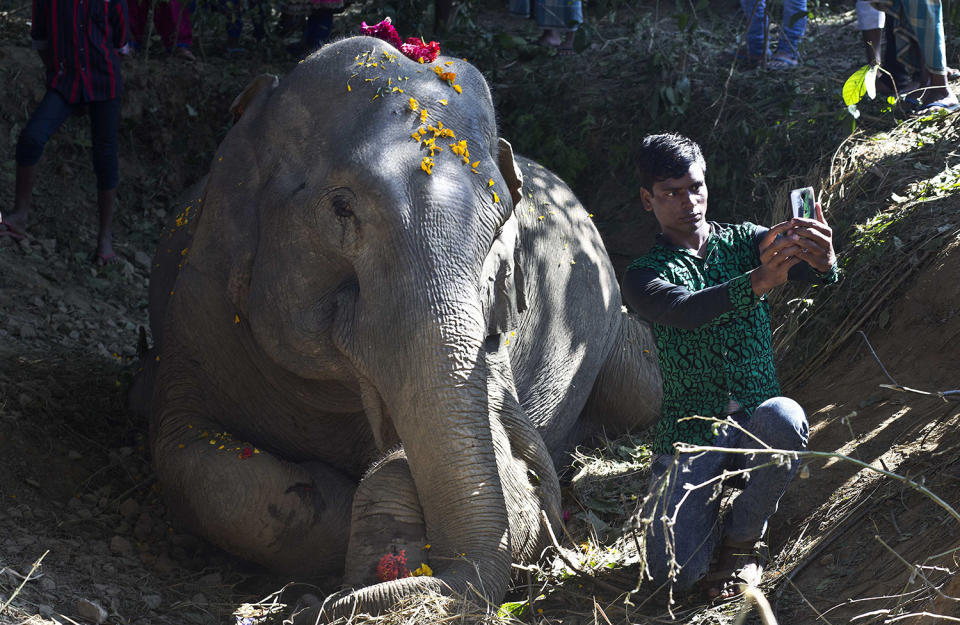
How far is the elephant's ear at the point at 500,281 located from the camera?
344 cm

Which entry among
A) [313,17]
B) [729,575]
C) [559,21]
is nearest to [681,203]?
[729,575]

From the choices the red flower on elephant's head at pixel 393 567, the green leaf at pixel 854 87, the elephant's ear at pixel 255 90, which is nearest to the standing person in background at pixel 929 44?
the green leaf at pixel 854 87

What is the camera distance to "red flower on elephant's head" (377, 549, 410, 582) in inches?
124

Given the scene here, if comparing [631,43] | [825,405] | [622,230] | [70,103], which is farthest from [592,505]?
[631,43]

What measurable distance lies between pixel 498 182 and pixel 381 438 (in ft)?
2.92

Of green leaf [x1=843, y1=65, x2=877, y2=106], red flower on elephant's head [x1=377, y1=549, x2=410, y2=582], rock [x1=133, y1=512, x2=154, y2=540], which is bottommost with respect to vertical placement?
rock [x1=133, y1=512, x2=154, y2=540]

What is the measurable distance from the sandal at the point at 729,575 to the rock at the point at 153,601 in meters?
1.70

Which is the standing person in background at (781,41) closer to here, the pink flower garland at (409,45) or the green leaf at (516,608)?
the pink flower garland at (409,45)

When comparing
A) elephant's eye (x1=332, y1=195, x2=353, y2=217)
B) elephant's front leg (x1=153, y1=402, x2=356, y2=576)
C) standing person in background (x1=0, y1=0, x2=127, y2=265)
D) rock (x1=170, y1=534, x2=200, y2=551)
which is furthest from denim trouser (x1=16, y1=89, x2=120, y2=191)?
elephant's eye (x1=332, y1=195, x2=353, y2=217)

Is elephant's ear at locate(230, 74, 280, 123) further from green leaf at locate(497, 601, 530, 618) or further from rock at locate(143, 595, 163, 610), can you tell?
green leaf at locate(497, 601, 530, 618)

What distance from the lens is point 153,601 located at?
11.3ft

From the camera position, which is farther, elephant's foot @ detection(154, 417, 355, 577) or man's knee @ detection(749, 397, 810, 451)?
elephant's foot @ detection(154, 417, 355, 577)

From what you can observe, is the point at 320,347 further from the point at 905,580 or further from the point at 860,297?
the point at 860,297

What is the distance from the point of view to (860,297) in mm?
4910
